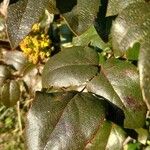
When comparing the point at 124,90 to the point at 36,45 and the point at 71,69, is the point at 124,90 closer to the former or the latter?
the point at 71,69

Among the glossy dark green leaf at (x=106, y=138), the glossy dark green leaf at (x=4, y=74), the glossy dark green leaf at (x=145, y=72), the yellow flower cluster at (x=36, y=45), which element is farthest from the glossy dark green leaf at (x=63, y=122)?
the glossy dark green leaf at (x=4, y=74)

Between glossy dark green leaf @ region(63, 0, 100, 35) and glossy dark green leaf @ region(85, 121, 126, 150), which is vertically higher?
glossy dark green leaf @ region(63, 0, 100, 35)

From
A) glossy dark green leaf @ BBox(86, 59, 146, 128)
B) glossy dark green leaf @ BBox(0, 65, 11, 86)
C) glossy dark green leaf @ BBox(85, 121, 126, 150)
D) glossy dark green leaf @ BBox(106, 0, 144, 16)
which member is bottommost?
glossy dark green leaf @ BBox(0, 65, 11, 86)

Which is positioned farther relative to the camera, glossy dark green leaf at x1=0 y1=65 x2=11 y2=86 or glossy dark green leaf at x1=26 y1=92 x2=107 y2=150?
glossy dark green leaf at x1=0 y1=65 x2=11 y2=86

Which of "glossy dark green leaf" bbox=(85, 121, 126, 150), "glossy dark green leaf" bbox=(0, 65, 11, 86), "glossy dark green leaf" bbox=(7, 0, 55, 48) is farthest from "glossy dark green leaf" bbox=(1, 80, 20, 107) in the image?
"glossy dark green leaf" bbox=(7, 0, 55, 48)

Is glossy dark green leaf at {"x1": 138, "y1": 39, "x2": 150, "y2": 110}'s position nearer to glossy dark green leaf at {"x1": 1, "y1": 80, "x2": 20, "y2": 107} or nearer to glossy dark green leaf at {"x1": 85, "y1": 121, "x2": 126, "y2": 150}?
glossy dark green leaf at {"x1": 85, "y1": 121, "x2": 126, "y2": 150}

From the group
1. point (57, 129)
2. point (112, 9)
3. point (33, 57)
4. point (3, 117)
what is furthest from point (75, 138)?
point (3, 117)

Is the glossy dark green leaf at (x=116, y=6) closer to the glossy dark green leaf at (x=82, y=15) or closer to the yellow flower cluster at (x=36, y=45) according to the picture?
the glossy dark green leaf at (x=82, y=15)
